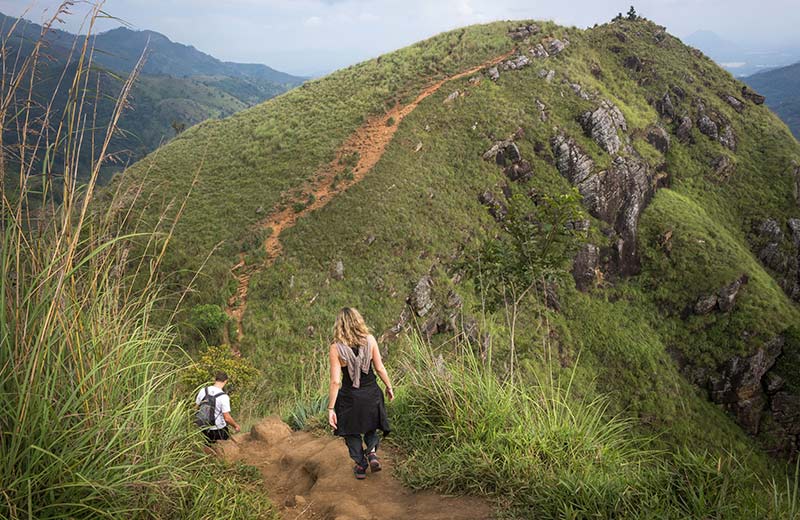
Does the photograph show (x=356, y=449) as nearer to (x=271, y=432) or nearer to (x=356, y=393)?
(x=356, y=393)

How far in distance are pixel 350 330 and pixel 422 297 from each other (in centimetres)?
1666

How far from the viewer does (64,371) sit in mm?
1959

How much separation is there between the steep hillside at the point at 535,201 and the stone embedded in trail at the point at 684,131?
0.66 feet

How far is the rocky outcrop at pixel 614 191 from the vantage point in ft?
102

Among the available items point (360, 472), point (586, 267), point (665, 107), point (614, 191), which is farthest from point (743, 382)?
point (360, 472)

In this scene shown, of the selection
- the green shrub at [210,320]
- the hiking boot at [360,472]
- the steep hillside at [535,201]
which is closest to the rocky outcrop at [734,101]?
the steep hillside at [535,201]

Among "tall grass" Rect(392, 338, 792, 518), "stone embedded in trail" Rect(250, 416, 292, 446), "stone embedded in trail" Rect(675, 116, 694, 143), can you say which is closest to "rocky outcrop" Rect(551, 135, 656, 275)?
"stone embedded in trail" Rect(675, 116, 694, 143)

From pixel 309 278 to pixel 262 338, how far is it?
372cm

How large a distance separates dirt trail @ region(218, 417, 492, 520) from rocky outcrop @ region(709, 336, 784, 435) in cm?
3137

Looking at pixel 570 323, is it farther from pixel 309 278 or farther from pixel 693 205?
pixel 693 205

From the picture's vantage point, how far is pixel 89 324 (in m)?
2.11

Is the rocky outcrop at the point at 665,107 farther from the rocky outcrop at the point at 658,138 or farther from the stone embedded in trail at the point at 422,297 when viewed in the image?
the stone embedded in trail at the point at 422,297

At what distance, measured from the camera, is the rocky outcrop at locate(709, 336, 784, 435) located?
89.9ft

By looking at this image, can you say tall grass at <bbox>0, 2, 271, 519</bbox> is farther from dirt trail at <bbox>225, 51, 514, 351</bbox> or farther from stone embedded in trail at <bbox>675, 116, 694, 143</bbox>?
stone embedded in trail at <bbox>675, 116, 694, 143</bbox>
